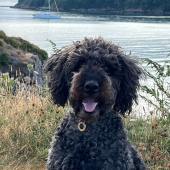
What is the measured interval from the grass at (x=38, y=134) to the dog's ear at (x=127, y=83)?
1.68 metres

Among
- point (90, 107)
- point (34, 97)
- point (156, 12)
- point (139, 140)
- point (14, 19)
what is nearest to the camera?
point (90, 107)

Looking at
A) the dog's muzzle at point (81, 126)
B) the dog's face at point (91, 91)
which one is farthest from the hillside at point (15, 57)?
the dog's face at point (91, 91)

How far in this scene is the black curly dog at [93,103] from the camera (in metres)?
4.49

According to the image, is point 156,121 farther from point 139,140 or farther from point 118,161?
point 118,161

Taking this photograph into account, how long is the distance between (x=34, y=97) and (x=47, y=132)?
1.27 meters

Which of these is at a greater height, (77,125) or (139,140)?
(77,125)

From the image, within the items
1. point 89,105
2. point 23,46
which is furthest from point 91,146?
point 23,46

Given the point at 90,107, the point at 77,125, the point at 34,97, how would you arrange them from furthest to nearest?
the point at 34,97 < the point at 77,125 < the point at 90,107

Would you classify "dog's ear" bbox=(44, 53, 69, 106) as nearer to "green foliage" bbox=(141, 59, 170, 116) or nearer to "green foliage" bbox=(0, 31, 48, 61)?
"green foliage" bbox=(141, 59, 170, 116)

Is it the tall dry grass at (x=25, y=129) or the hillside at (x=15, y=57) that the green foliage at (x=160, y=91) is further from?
the hillside at (x=15, y=57)

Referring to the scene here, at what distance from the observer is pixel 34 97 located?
27.7 feet

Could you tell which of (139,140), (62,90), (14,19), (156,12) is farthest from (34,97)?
(14,19)

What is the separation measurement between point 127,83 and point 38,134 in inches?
106

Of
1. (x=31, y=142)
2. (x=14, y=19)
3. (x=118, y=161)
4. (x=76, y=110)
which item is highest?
(x=76, y=110)
